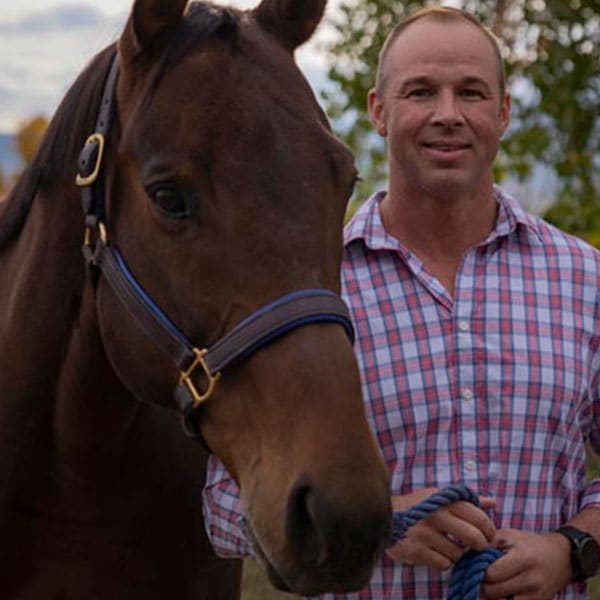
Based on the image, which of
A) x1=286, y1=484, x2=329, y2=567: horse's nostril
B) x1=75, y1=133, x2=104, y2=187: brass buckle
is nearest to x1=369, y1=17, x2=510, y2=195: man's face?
x1=75, y1=133, x2=104, y2=187: brass buckle

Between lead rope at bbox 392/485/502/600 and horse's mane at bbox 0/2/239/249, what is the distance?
3.59ft

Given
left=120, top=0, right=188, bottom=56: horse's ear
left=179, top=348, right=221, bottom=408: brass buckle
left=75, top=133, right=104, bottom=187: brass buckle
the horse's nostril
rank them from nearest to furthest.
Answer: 1. the horse's nostril
2. left=179, top=348, right=221, bottom=408: brass buckle
3. left=120, top=0, right=188, bottom=56: horse's ear
4. left=75, top=133, right=104, bottom=187: brass buckle

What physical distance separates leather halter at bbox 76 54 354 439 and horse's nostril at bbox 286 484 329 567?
1.04 ft

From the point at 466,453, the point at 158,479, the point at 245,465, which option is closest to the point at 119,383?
the point at 158,479

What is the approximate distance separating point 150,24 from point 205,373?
30.2 inches

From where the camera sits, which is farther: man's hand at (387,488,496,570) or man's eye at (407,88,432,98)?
man's eye at (407,88,432,98)

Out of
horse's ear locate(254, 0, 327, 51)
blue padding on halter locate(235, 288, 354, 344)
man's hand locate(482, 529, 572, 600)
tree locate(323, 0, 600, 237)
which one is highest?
tree locate(323, 0, 600, 237)

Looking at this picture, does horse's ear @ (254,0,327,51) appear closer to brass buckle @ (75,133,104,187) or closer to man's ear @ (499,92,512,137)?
brass buckle @ (75,133,104,187)

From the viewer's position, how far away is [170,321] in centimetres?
249

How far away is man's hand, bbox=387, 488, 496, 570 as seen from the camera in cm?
258

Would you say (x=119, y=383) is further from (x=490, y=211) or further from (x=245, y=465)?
(x=490, y=211)

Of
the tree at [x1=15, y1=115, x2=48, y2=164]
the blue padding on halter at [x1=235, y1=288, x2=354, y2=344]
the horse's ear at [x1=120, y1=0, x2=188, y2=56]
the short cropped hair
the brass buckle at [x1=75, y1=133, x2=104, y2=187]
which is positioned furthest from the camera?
the tree at [x1=15, y1=115, x2=48, y2=164]

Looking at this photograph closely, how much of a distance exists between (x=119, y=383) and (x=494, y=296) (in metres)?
0.93

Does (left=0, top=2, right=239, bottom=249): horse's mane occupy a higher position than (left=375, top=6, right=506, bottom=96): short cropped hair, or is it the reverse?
(left=375, top=6, right=506, bottom=96): short cropped hair
